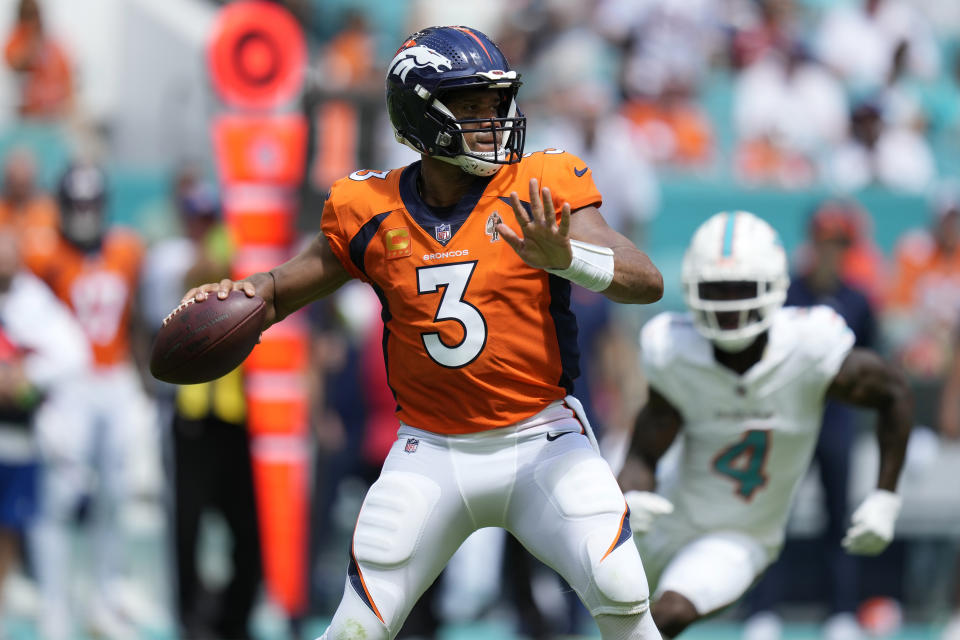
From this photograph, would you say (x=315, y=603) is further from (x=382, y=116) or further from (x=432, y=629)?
(x=382, y=116)

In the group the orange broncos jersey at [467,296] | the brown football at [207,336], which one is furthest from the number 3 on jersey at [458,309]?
the brown football at [207,336]

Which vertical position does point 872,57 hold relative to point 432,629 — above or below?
above

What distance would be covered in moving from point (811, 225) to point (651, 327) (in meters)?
2.69

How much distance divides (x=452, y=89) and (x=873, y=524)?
6.04 ft

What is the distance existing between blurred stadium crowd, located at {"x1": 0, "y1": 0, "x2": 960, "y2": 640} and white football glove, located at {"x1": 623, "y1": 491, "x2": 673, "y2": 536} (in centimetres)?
244

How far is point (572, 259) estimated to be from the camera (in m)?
3.28

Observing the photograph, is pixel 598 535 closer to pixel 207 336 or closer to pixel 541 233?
pixel 541 233

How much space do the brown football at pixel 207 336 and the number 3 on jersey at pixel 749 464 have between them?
5.61ft

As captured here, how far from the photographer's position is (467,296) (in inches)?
140

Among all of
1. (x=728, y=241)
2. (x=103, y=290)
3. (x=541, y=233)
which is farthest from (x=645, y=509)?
(x=103, y=290)

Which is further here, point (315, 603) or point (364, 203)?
point (315, 603)

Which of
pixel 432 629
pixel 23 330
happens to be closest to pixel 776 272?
pixel 432 629

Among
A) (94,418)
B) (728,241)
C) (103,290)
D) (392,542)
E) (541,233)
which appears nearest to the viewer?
(541,233)

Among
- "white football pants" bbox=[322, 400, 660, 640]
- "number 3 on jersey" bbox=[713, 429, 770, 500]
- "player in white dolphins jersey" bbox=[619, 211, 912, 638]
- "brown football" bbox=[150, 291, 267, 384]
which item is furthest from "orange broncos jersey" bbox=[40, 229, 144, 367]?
"white football pants" bbox=[322, 400, 660, 640]
